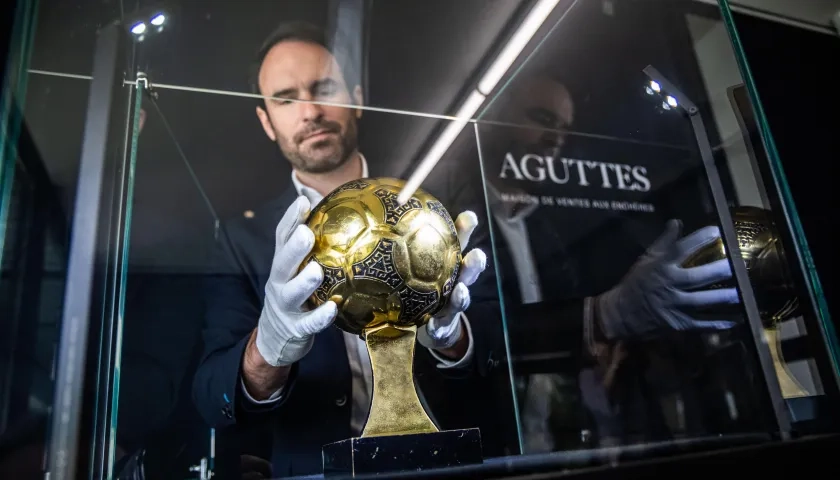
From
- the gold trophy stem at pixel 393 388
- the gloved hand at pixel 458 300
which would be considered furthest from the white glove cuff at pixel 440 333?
the gold trophy stem at pixel 393 388

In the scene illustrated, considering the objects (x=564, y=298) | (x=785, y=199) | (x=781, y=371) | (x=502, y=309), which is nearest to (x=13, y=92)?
(x=502, y=309)

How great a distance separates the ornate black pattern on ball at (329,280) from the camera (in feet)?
3.00

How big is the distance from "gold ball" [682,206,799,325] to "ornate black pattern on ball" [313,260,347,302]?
88cm

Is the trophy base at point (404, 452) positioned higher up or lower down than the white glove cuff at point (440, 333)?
lower down

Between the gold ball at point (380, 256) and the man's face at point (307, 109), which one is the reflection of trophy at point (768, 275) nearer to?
the gold ball at point (380, 256)

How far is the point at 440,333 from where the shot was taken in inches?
44.0

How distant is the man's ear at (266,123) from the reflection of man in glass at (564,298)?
54cm

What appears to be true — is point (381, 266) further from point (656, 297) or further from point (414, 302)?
point (656, 297)

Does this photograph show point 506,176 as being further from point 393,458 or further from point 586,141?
point 393,458

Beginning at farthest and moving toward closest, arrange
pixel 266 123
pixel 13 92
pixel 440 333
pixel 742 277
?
1. pixel 266 123
2. pixel 742 277
3. pixel 440 333
4. pixel 13 92

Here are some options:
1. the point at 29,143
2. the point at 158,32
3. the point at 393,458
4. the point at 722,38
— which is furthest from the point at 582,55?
the point at 29,143

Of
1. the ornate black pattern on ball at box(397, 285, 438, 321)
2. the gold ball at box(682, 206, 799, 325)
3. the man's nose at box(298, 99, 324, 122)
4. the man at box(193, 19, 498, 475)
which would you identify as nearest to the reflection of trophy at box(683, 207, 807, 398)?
the gold ball at box(682, 206, 799, 325)

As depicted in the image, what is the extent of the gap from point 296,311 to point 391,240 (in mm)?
223

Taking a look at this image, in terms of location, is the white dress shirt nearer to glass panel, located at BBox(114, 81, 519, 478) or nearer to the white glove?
glass panel, located at BBox(114, 81, 519, 478)
